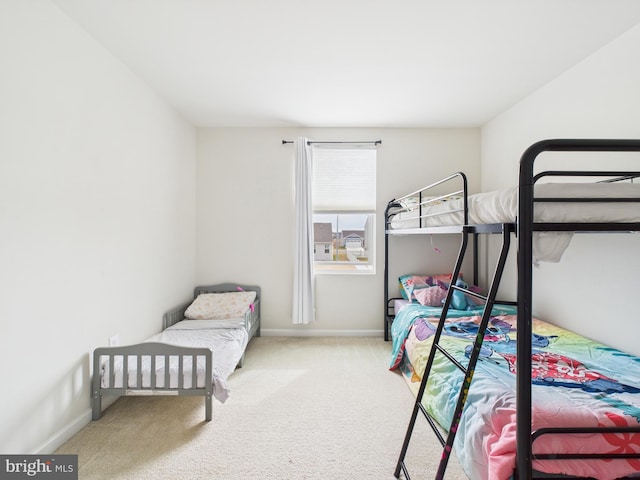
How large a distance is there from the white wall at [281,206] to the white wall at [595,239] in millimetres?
1019

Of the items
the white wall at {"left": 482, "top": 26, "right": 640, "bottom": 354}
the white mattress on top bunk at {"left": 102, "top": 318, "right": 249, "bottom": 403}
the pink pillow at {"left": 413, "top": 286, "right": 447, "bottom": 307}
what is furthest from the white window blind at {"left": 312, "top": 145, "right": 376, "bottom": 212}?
the white mattress on top bunk at {"left": 102, "top": 318, "right": 249, "bottom": 403}

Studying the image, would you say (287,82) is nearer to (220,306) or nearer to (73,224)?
(73,224)

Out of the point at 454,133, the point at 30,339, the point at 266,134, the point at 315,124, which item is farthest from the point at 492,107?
the point at 30,339

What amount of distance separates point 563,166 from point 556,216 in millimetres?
1711

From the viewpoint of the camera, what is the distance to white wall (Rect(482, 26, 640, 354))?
1974 millimetres

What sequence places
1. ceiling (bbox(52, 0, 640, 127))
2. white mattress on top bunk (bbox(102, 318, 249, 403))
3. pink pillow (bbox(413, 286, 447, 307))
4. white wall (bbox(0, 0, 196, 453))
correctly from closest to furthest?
white wall (bbox(0, 0, 196, 453)) < ceiling (bbox(52, 0, 640, 127)) < white mattress on top bunk (bbox(102, 318, 249, 403)) < pink pillow (bbox(413, 286, 447, 307))

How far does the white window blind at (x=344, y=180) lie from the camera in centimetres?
379

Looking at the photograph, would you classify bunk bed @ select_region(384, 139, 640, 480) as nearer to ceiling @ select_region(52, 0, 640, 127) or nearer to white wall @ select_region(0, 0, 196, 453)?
ceiling @ select_region(52, 0, 640, 127)

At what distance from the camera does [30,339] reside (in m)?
1.65

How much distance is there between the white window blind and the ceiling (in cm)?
71

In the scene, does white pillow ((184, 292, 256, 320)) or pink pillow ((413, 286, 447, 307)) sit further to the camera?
white pillow ((184, 292, 256, 320))

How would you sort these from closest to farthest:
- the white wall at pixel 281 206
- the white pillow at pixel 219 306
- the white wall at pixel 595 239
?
the white wall at pixel 595 239 → the white pillow at pixel 219 306 → the white wall at pixel 281 206

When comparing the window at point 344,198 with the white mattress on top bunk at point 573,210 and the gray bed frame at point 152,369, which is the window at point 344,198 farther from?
the white mattress on top bunk at point 573,210

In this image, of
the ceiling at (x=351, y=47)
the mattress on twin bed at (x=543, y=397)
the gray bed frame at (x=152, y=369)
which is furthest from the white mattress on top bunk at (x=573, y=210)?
the gray bed frame at (x=152, y=369)
